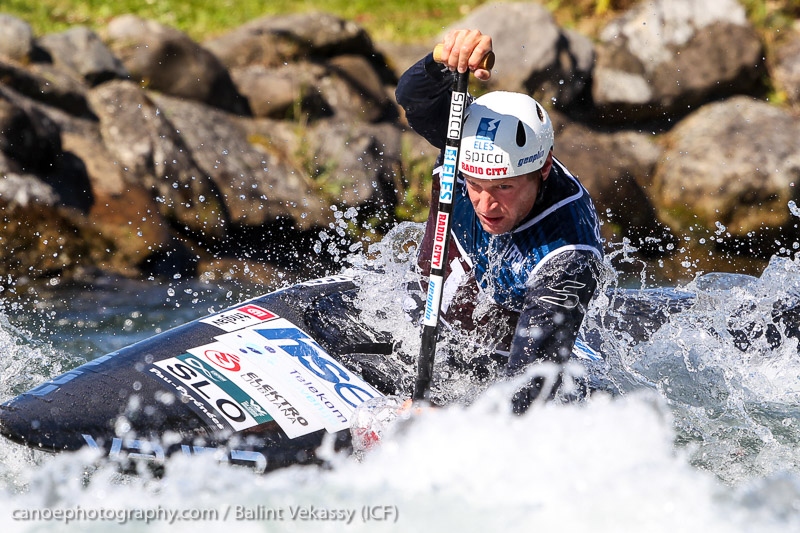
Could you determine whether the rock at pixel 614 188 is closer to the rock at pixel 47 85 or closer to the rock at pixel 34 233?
the rock at pixel 47 85

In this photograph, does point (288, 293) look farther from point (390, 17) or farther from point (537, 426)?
point (390, 17)

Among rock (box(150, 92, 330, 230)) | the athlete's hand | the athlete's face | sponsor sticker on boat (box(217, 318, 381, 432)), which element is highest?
the athlete's hand

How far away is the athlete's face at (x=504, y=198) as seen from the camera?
4156 mm

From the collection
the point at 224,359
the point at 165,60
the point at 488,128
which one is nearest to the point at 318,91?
the point at 165,60

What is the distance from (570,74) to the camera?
1264 cm

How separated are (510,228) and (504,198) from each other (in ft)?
0.57

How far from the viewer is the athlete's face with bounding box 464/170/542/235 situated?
416 centimetres

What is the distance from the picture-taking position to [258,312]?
4.82 m

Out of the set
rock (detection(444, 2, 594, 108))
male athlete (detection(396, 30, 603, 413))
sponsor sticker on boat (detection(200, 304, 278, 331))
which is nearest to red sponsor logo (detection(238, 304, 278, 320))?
sponsor sticker on boat (detection(200, 304, 278, 331))

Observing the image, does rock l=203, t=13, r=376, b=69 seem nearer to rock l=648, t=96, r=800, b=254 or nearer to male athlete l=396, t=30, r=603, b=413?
rock l=648, t=96, r=800, b=254

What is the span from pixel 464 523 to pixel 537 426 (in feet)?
1.74

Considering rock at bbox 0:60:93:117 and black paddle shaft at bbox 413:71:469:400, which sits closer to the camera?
black paddle shaft at bbox 413:71:469:400

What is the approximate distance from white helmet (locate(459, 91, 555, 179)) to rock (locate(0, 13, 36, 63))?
7.61m

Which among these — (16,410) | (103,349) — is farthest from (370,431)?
(103,349)
